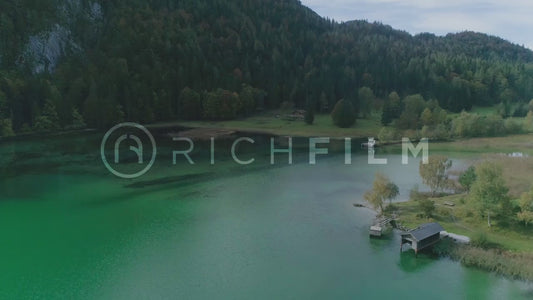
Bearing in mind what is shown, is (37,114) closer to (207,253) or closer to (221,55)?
(221,55)

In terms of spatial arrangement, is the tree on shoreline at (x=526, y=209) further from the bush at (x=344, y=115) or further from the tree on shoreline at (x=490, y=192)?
the bush at (x=344, y=115)

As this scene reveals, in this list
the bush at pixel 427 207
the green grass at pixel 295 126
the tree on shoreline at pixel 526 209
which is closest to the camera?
the tree on shoreline at pixel 526 209

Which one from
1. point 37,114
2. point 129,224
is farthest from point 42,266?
point 37,114

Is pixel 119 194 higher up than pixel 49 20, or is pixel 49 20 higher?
pixel 49 20

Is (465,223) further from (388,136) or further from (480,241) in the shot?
(388,136)

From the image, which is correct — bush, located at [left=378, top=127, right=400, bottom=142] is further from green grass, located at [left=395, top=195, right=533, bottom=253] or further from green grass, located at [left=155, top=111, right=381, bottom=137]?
green grass, located at [left=395, top=195, right=533, bottom=253]

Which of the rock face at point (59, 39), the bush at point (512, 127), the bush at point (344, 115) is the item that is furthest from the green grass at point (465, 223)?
the rock face at point (59, 39)
